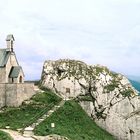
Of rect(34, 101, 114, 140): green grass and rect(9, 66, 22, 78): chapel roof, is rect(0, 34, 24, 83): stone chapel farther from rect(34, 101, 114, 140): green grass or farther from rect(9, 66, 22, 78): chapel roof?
rect(34, 101, 114, 140): green grass

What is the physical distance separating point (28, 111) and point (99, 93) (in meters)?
12.6

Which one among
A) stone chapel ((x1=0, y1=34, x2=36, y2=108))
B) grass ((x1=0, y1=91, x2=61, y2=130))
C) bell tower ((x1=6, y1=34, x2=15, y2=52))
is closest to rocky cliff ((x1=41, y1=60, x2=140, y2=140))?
grass ((x1=0, y1=91, x2=61, y2=130))

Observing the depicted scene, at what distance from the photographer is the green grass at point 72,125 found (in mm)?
59456

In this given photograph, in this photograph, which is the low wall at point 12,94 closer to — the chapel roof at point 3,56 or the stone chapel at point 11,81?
the stone chapel at point 11,81

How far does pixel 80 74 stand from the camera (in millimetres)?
73500

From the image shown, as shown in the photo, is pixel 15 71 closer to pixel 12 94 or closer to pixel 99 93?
pixel 12 94

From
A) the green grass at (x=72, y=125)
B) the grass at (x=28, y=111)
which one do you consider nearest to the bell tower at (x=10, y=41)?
the grass at (x=28, y=111)

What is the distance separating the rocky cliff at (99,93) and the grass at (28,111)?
3.34 metres

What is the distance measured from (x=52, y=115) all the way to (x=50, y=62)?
12.9 meters

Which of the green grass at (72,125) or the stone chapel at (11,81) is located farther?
the stone chapel at (11,81)

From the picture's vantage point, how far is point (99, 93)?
239 ft

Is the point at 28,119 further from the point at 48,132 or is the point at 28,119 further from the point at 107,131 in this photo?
the point at 107,131

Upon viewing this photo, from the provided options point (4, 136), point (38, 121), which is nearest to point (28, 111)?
point (38, 121)

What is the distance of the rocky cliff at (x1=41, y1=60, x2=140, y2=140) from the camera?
7169 centimetres
